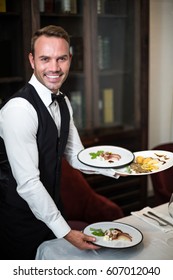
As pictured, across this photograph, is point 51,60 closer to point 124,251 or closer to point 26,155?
point 26,155

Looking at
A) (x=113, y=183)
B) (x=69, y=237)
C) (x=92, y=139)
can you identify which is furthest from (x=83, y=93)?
(x=69, y=237)

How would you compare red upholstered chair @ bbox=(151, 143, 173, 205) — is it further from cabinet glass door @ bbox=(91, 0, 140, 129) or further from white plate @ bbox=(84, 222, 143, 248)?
white plate @ bbox=(84, 222, 143, 248)

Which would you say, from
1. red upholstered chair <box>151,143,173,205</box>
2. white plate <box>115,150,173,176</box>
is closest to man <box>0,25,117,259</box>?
white plate <box>115,150,173,176</box>

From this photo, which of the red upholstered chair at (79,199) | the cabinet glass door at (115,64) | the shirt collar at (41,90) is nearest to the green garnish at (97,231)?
the shirt collar at (41,90)

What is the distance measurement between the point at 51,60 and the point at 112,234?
45 centimetres

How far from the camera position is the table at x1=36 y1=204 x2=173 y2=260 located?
0.90 m

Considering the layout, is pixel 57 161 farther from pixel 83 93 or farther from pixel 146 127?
pixel 146 127

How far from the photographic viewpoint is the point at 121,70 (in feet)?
7.11

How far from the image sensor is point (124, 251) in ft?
2.99

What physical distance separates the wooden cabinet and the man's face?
762 millimetres

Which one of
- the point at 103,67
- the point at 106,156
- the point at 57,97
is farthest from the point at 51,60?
the point at 103,67

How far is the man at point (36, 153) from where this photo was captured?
96cm

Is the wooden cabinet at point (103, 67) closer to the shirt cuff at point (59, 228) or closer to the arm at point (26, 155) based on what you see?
the arm at point (26, 155)

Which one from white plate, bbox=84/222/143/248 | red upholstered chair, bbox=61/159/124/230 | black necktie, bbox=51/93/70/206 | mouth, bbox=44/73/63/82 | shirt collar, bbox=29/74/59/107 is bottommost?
red upholstered chair, bbox=61/159/124/230
